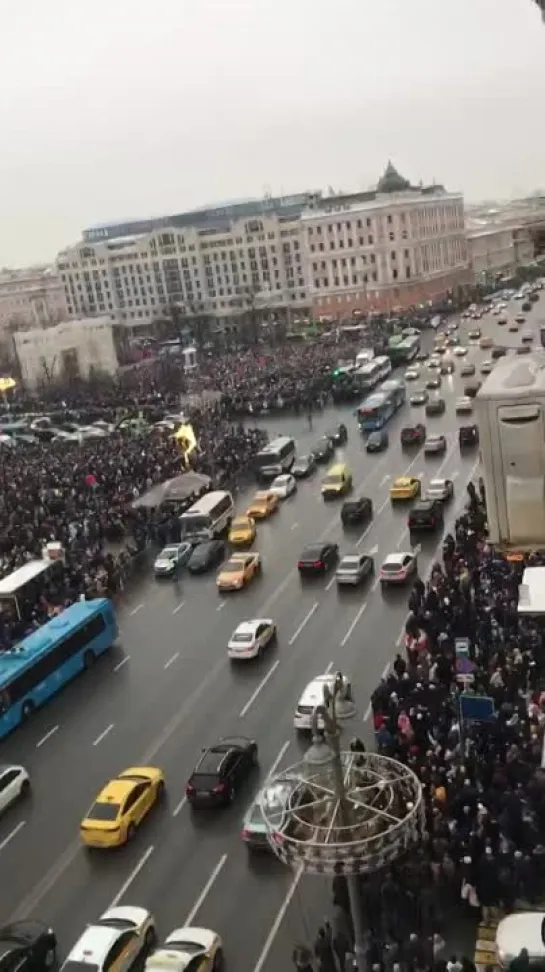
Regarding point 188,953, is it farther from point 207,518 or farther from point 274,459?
point 274,459

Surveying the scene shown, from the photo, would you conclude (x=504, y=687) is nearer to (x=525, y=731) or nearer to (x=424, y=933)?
(x=525, y=731)

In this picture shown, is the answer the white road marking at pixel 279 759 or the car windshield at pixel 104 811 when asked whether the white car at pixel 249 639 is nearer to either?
the white road marking at pixel 279 759

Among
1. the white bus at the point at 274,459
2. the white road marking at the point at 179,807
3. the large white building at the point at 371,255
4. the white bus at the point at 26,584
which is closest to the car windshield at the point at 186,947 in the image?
the white road marking at the point at 179,807

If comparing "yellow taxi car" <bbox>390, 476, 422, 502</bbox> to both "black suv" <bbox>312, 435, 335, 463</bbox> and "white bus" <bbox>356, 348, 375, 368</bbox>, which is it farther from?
"white bus" <bbox>356, 348, 375, 368</bbox>

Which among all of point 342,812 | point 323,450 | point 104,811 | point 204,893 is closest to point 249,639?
point 104,811

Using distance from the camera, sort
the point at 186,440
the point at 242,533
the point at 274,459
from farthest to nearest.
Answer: the point at 186,440 < the point at 274,459 < the point at 242,533

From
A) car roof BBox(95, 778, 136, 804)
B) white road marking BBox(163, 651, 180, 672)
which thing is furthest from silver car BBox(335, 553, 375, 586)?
car roof BBox(95, 778, 136, 804)

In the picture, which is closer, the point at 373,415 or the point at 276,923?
the point at 276,923

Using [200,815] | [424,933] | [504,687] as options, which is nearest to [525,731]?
[504,687]
